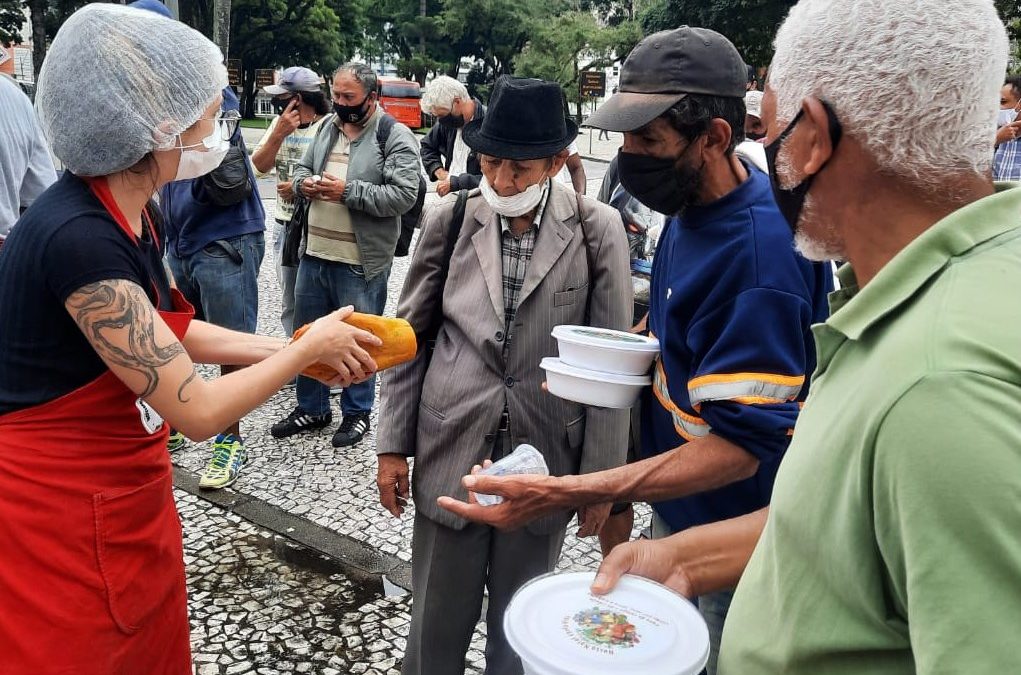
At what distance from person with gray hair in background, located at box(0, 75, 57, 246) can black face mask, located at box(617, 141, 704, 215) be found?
3.80 metres

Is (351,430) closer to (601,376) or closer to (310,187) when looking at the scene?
(310,187)

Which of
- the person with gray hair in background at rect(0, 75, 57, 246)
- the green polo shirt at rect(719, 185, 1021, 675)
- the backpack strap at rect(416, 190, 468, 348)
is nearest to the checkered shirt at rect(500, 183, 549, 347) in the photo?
the backpack strap at rect(416, 190, 468, 348)

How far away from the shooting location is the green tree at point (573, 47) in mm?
46719

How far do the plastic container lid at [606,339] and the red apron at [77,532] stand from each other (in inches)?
42.8

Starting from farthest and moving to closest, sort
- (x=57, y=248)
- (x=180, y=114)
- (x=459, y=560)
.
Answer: (x=459, y=560) < (x=180, y=114) < (x=57, y=248)

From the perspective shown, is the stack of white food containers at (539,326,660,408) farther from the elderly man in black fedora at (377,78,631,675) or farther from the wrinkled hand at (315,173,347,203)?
the wrinkled hand at (315,173,347,203)

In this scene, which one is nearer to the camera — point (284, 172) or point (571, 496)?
point (571, 496)

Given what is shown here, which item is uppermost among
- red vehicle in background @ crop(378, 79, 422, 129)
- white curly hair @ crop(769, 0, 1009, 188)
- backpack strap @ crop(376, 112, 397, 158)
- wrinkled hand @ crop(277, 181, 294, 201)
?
white curly hair @ crop(769, 0, 1009, 188)

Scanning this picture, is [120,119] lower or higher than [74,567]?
higher

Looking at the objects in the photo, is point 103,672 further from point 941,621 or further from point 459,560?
point 941,621

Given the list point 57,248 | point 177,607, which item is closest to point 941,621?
point 57,248

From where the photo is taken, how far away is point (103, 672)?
189 centimetres

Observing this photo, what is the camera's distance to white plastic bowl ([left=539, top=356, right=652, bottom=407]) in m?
2.19

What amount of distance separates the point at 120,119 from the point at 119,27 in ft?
0.67
